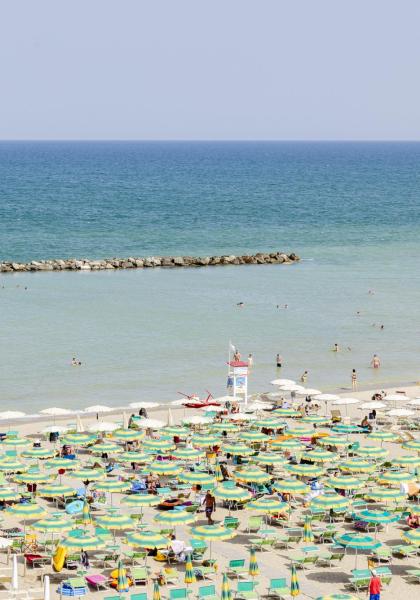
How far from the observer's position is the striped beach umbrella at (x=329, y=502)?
1132 inches

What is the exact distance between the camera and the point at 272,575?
84.7ft

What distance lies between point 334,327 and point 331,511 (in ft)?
102

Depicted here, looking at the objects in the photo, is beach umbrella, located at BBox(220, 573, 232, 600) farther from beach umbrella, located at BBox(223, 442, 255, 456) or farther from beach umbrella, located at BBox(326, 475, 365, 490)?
beach umbrella, located at BBox(223, 442, 255, 456)

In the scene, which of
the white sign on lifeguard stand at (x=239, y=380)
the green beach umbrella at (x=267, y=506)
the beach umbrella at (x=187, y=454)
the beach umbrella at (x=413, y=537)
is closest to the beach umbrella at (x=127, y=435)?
the beach umbrella at (x=187, y=454)

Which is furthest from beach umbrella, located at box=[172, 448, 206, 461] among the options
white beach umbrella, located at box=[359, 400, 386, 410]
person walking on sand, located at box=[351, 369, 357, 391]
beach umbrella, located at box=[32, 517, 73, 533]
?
person walking on sand, located at box=[351, 369, 357, 391]

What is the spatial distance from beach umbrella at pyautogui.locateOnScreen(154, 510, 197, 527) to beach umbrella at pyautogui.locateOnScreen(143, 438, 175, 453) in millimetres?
7173

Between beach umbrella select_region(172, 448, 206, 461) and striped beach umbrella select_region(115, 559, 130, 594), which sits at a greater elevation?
beach umbrella select_region(172, 448, 206, 461)

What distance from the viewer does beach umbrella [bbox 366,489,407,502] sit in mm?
29500

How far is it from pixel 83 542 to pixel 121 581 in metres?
1.36

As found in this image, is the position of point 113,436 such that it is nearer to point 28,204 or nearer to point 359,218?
point 359,218

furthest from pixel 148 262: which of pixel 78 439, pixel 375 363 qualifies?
pixel 78 439

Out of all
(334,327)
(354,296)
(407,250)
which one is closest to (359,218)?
(407,250)

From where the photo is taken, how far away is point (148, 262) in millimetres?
83375

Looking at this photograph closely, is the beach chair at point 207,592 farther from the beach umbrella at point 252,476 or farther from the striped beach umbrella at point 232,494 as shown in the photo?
the beach umbrella at point 252,476
